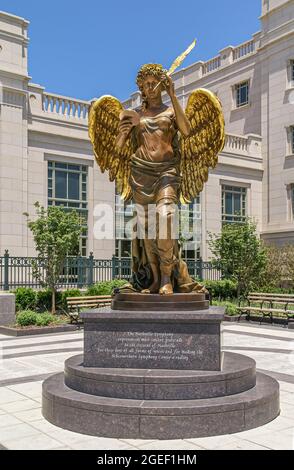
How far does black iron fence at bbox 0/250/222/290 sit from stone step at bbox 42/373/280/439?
12.8m

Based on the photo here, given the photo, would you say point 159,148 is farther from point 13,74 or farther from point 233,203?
point 233,203

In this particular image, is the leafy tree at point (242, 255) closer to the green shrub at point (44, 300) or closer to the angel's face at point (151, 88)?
the green shrub at point (44, 300)

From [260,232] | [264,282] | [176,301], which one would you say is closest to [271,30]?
[260,232]

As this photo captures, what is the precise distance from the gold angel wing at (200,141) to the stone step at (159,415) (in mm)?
3395

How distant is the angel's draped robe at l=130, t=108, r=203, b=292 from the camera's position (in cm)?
703

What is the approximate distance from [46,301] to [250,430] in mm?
13711

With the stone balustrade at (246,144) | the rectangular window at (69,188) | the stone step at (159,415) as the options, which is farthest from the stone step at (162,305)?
the stone balustrade at (246,144)

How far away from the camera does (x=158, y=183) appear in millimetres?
7090

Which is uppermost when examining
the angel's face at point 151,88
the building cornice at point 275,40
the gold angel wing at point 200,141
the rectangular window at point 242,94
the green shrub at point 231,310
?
the building cornice at point 275,40

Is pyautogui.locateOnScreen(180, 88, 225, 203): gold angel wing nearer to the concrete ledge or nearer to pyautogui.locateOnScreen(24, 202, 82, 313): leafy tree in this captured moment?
the concrete ledge

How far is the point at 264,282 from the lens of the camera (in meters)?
24.4

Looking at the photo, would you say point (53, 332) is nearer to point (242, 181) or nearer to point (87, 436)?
point (87, 436)

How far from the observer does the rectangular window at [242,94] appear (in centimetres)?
3225
